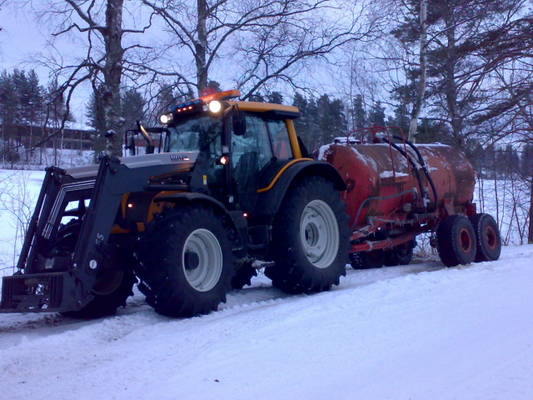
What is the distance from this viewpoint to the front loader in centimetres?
579

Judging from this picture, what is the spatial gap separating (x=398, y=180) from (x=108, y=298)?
5.19 metres

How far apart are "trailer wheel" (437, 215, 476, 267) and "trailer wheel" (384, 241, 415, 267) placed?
1.24 m

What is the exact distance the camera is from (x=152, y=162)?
636 centimetres

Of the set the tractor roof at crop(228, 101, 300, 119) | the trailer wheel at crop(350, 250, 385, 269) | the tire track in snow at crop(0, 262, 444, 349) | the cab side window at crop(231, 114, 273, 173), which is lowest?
the tire track in snow at crop(0, 262, 444, 349)

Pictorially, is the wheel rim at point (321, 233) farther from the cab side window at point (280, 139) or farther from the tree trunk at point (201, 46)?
the tree trunk at point (201, 46)

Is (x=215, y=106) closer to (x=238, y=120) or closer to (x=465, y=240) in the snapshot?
(x=238, y=120)

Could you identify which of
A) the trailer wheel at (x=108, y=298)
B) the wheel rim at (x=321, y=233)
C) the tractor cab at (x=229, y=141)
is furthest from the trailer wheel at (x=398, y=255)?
the trailer wheel at (x=108, y=298)

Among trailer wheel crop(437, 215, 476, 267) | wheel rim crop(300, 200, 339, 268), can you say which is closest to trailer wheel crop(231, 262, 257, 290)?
wheel rim crop(300, 200, 339, 268)

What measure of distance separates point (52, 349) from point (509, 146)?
47.3 feet

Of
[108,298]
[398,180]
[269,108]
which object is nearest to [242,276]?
[108,298]

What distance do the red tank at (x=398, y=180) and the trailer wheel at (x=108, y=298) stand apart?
3.76 meters

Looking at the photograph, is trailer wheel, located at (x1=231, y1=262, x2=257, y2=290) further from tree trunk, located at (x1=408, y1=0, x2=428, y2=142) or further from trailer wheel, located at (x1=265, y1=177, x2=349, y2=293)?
tree trunk, located at (x1=408, y1=0, x2=428, y2=142)

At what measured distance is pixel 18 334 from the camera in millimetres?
5762

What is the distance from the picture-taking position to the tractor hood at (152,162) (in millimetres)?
6230
